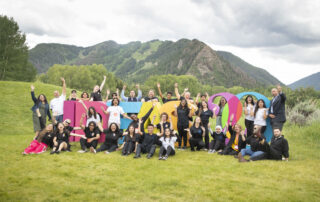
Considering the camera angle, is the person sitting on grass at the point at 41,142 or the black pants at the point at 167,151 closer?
the black pants at the point at 167,151

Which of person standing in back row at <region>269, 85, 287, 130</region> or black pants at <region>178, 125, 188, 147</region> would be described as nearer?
person standing in back row at <region>269, 85, 287, 130</region>

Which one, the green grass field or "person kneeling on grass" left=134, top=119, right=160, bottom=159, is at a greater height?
"person kneeling on grass" left=134, top=119, right=160, bottom=159

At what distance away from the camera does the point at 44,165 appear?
7320 millimetres

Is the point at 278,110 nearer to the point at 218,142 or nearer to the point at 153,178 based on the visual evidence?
the point at 218,142

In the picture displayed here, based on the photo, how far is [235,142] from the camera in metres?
9.54

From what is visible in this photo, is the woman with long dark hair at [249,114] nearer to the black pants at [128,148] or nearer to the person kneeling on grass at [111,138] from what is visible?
the black pants at [128,148]

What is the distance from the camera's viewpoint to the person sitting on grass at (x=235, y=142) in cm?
934

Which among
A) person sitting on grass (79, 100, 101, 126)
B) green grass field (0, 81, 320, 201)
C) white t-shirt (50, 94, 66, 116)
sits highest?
white t-shirt (50, 94, 66, 116)

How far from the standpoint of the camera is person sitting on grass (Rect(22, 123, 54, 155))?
29.5 ft

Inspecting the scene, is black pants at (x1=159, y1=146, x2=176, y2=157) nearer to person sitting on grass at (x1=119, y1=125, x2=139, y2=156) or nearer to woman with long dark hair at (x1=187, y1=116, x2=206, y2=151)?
person sitting on grass at (x1=119, y1=125, x2=139, y2=156)

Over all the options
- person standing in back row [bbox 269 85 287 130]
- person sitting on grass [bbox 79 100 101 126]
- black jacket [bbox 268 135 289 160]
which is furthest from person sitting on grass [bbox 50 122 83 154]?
person standing in back row [bbox 269 85 287 130]

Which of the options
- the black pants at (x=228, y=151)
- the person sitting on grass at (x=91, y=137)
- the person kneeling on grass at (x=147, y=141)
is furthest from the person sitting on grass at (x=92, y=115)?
the black pants at (x=228, y=151)

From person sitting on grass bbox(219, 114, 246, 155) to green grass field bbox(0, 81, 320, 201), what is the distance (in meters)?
0.56

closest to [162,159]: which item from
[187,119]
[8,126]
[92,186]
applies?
[187,119]
